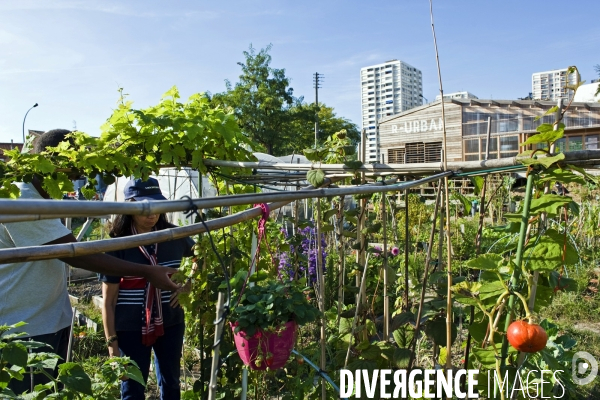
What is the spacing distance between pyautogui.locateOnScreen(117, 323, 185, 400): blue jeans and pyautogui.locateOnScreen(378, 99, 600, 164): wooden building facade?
1370 centimetres

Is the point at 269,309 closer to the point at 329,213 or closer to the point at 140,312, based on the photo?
the point at 329,213

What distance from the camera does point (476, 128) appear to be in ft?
62.2

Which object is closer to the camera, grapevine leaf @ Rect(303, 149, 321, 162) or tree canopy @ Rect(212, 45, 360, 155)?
grapevine leaf @ Rect(303, 149, 321, 162)

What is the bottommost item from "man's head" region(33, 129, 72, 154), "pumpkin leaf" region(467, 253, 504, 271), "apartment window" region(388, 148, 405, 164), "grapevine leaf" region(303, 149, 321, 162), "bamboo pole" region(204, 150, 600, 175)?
"pumpkin leaf" region(467, 253, 504, 271)

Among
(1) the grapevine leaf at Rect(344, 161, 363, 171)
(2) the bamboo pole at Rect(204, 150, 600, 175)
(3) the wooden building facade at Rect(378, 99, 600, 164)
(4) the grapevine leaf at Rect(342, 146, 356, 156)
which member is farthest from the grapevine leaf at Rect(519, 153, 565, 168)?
(3) the wooden building facade at Rect(378, 99, 600, 164)

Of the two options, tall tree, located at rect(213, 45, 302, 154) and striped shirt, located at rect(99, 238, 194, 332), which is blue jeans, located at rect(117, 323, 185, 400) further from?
tall tree, located at rect(213, 45, 302, 154)

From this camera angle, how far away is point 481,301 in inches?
66.5

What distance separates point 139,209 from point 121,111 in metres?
1.38

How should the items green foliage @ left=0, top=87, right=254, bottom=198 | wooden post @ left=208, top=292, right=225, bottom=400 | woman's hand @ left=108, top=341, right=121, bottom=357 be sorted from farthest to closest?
1. woman's hand @ left=108, top=341, right=121, bottom=357
2. green foliage @ left=0, top=87, right=254, bottom=198
3. wooden post @ left=208, top=292, right=225, bottom=400

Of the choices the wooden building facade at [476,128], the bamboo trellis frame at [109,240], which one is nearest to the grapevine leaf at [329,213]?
the bamboo trellis frame at [109,240]

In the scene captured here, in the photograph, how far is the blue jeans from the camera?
2344 mm

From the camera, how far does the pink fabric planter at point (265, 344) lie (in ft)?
5.15

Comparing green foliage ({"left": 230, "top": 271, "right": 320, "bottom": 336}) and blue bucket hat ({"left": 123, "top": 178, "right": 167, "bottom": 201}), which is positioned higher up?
blue bucket hat ({"left": 123, "top": 178, "right": 167, "bottom": 201})

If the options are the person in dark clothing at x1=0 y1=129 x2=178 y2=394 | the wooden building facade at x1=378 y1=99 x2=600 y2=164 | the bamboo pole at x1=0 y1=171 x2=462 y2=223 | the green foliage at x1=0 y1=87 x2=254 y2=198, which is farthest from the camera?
the wooden building facade at x1=378 y1=99 x2=600 y2=164
